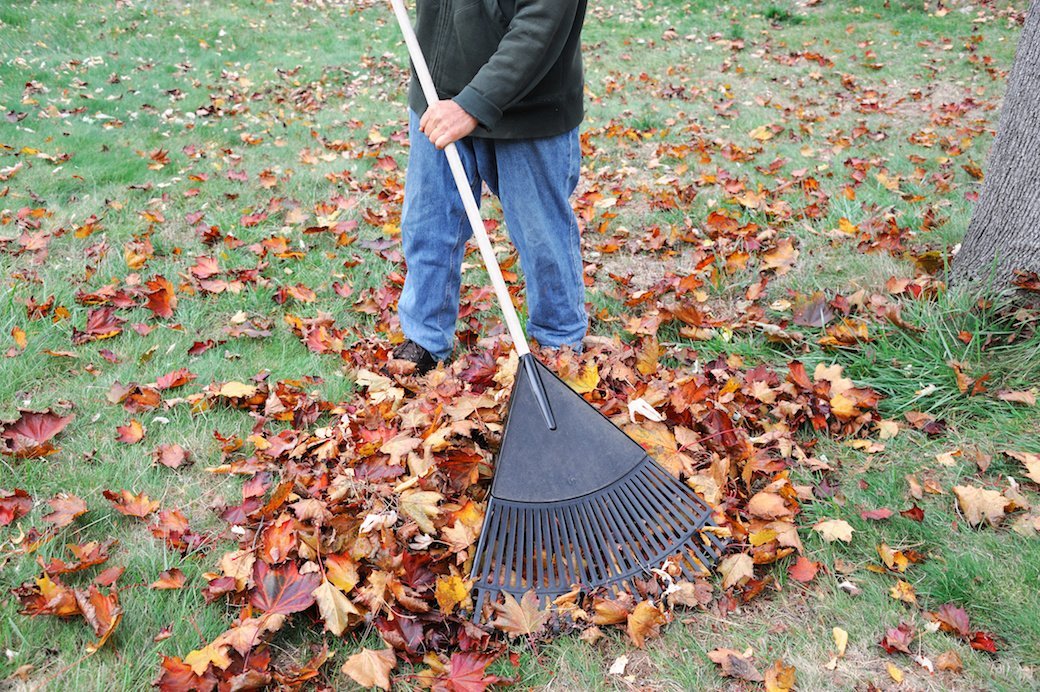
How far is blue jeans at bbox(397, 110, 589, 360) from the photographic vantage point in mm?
2385

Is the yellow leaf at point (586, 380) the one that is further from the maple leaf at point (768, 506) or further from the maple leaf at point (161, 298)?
the maple leaf at point (161, 298)

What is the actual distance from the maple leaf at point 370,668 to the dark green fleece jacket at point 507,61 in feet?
4.74

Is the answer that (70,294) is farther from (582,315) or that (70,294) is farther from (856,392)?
(856,392)

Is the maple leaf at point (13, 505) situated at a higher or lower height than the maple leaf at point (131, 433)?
higher

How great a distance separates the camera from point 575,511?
188cm

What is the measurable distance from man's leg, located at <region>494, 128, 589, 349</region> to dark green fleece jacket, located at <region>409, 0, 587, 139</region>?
82 mm

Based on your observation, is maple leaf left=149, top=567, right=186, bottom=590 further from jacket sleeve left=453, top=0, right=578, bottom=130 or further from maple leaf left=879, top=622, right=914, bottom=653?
maple leaf left=879, top=622, right=914, bottom=653

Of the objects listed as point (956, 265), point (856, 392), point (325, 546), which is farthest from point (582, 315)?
point (956, 265)

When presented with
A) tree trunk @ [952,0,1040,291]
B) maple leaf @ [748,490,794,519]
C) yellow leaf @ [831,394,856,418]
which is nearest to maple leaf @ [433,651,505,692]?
maple leaf @ [748,490,794,519]

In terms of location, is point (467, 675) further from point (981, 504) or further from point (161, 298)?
point (161, 298)

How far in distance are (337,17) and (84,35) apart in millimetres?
3210

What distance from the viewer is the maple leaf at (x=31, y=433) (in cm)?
223

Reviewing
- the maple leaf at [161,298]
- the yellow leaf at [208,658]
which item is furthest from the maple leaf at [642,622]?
the maple leaf at [161,298]

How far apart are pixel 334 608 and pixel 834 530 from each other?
1.30 meters
